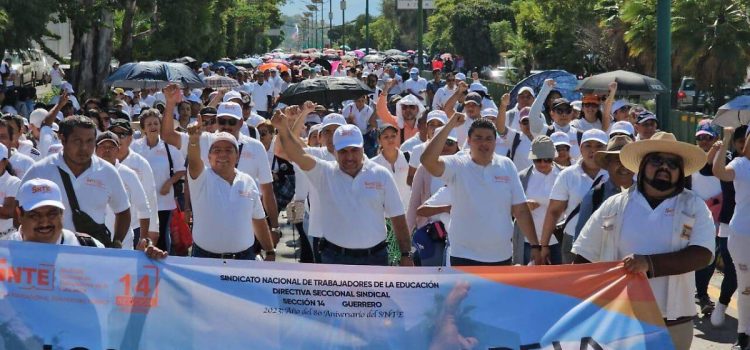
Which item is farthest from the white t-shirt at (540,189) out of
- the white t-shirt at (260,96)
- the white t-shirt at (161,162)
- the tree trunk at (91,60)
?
the tree trunk at (91,60)

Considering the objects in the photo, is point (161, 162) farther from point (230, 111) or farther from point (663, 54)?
point (663, 54)

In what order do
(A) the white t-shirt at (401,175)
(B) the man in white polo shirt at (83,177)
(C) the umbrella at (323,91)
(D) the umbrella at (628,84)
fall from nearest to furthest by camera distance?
(B) the man in white polo shirt at (83,177) < (A) the white t-shirt at (401,175) < (D) the umbrella at (628,84) < (C) the umbrella at (323,91)

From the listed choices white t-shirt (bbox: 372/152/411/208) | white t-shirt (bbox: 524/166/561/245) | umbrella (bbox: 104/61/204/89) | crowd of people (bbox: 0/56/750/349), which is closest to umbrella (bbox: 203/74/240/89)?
umbrella (bbox: 104/61/204/89)

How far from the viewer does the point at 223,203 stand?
8359mm

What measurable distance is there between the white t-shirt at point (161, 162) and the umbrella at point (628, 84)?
6082 mm

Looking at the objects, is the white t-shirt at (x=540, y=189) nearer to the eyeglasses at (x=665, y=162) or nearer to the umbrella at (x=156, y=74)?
the eyeglasses at (x=665, y=162)

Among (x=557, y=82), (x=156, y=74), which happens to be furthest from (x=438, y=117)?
(x=156, y=74)

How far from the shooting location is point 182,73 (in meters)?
20.3

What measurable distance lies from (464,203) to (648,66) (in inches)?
767

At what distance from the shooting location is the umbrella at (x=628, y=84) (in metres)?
15.2

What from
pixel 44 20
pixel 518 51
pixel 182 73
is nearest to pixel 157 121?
pixel 182 73

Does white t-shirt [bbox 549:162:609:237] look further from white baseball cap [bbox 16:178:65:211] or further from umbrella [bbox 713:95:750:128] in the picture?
umbrella [bbox 713:95:750:128]

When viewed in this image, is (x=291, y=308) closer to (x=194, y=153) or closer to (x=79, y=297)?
(x=79, y=297)

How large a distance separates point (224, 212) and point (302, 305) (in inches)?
83.4
